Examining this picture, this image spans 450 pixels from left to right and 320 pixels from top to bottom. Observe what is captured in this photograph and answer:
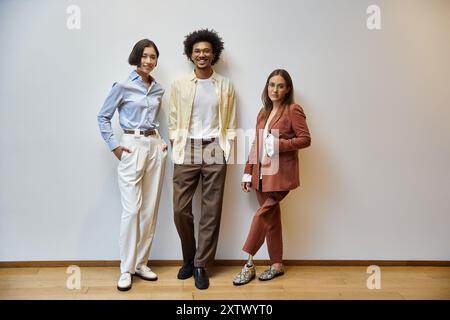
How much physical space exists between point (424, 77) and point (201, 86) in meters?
1.60

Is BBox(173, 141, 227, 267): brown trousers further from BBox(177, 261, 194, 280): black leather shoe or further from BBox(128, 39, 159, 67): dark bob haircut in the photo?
BBox(128, 39, 159, 67): dark bob haircut

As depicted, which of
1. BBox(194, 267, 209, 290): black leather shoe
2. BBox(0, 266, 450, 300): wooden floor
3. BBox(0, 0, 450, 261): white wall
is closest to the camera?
BBox(0, 266, 450, 300): wooden floor

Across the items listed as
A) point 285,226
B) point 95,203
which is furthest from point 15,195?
point 285,226

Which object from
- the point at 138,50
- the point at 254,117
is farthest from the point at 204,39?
the point at 254,117

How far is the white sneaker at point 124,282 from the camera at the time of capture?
116 inches

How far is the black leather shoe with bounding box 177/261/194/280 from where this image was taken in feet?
10.4

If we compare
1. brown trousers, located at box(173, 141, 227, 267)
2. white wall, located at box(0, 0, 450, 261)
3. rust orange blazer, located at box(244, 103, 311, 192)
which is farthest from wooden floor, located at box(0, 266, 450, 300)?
rust orange blazer, located at box(244, 103, 311, 192)

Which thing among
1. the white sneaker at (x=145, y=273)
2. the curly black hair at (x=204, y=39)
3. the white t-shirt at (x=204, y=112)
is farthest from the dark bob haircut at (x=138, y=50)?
the white sneaker at (x=145, y=273)

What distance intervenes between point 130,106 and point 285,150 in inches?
40.1

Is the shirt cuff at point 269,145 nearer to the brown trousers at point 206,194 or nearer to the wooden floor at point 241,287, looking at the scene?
the brown trousers at point 206,194

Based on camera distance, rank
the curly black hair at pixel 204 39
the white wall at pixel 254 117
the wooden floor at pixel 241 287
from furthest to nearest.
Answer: the white wall at pixel 254 117, the curly black hair at pixel 204 39, the wooden floor at pixel 241 287

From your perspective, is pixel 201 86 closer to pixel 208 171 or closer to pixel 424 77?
pixel 208 171

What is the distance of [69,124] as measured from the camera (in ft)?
10.7

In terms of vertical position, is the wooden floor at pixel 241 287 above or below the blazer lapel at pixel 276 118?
below
